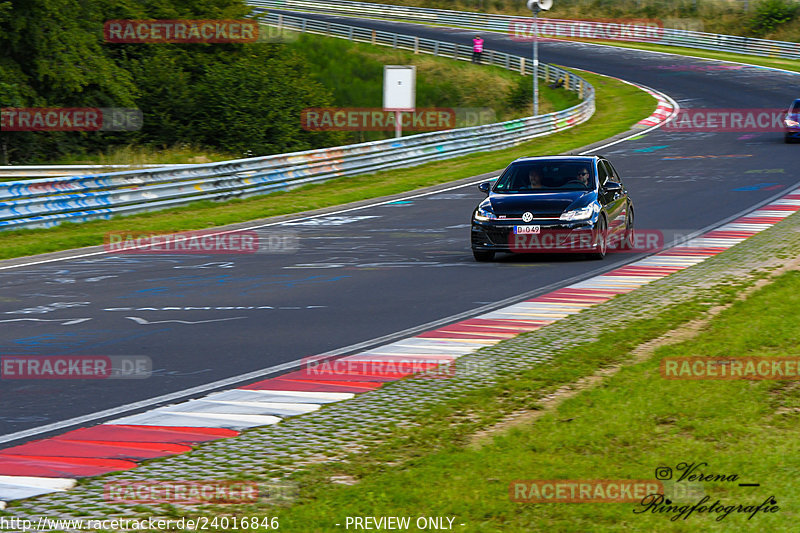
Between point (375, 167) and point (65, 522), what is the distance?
25.4m

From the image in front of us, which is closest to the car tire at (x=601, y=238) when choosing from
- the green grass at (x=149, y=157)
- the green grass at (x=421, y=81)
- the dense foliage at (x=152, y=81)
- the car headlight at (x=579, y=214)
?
the car headlight at (x=579, y=214)

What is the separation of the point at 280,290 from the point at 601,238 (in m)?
5.17

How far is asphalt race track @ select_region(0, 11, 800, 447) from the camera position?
877 centimetres

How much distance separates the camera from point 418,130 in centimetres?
5069

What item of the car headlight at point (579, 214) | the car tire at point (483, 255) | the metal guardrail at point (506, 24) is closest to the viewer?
the car headlight at point (579, 214)

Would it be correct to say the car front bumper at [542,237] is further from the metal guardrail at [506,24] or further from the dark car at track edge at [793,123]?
the metal guardrail at [506,24]

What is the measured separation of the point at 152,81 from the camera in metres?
39.1

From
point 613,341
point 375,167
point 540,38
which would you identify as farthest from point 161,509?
point 540,38

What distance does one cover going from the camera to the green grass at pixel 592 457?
4.91 m

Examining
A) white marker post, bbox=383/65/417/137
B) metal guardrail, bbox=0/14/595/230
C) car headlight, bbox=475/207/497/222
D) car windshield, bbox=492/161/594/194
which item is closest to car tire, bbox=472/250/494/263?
car headlight, bbox=475/207/497/222

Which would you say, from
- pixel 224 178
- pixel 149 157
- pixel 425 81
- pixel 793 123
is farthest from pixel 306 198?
pixel 425 81

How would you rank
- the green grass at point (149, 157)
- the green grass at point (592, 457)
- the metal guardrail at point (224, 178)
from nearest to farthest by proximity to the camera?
the green grass at point (592, 457) → the metal guardrail at point (224, 178) → the green grass at point (149, 157)

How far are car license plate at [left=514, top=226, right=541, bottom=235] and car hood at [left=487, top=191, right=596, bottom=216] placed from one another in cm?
21

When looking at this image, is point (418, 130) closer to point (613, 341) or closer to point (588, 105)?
point (588, 105)
